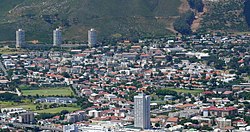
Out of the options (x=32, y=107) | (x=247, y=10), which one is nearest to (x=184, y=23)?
(x=247, y=10)

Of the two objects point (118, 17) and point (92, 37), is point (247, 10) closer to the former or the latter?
point (118, 17)

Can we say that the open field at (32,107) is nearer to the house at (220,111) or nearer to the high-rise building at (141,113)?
the high-rise building at (141,113)

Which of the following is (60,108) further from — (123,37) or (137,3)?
(137,3)

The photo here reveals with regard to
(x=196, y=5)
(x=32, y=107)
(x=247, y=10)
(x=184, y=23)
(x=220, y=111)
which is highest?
(x=196, y=5)

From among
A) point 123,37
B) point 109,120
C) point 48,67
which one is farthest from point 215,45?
point 109,120

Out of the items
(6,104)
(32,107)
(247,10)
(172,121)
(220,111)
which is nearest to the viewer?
(172,121)
